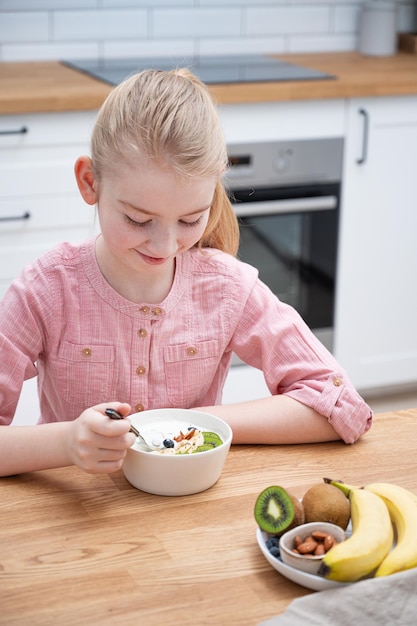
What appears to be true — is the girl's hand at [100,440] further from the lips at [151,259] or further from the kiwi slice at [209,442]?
the lips at [151,259]

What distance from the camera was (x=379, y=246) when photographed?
3.21 meters

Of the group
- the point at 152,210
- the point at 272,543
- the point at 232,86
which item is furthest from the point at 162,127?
the point at 232,86

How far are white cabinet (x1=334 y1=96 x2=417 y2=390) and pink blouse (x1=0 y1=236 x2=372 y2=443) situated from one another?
1.59 metres

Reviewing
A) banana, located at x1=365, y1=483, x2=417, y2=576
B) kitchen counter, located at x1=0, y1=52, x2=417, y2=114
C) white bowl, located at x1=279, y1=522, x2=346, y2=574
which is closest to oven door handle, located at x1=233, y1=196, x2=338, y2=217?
kitchen counter, located at x1=0, y1=52, x2=417, y2=114

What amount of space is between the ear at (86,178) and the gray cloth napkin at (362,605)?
26.9 inches

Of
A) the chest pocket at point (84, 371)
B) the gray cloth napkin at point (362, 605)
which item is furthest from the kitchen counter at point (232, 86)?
the gray cloth napkin at point (362, 605)

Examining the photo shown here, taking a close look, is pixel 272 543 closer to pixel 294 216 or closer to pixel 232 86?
pixel 232 86

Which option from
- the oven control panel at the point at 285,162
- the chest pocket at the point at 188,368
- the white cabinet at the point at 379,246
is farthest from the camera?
the white cabinet at the point at 379,246

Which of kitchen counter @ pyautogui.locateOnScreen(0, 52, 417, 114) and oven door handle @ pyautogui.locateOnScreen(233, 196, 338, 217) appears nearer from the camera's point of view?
kitchen counter @ pyautogui.locateOnScreen(0, 52, 417, 114)

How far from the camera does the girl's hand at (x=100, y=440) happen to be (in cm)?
116

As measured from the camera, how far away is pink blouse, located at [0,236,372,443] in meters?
1.44

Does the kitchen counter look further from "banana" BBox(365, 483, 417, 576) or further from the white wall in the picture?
"banana" BBox(365, 483, 417, 576)

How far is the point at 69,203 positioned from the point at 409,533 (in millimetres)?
1881

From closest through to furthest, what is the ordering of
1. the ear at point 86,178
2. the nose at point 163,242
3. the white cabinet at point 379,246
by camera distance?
the nose at point 163,242
the ear at point 86,178
the white cabinet at point 379,246
